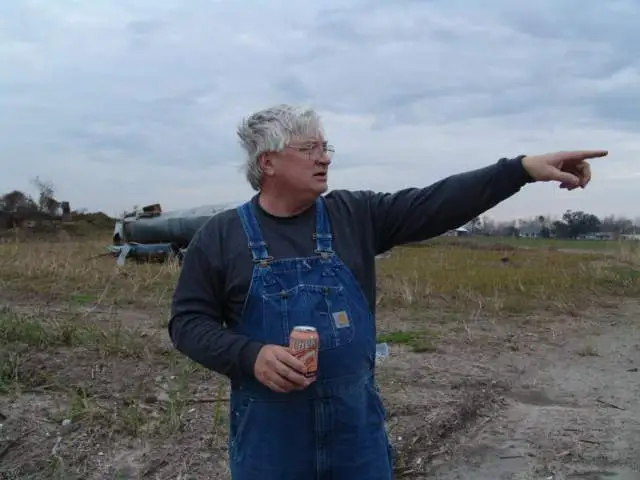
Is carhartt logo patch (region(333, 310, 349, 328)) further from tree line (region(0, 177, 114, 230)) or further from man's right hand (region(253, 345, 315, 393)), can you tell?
tree line (region(0, 177, 114, 230))

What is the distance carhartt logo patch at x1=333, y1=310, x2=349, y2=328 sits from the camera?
2061mm

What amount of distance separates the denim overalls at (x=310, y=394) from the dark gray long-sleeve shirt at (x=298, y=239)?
58 mm

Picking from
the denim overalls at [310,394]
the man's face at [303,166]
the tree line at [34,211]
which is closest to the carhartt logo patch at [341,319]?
the denim overalls at [310,394]

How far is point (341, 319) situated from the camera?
2074 millimetres

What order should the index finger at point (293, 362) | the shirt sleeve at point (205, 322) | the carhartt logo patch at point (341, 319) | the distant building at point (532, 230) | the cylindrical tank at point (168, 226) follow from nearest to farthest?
1. the index finger at point (293, 362)
2. the shirt sleeve at point (205, 322)
3. the carhartt logo patch at point (341, 319)
4. the cylindrical tank at point (168, 226)
5. the distant building at point (532, 230)

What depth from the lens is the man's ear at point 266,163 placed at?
7.16 feet

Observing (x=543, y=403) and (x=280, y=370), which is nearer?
(x=280, y=370)

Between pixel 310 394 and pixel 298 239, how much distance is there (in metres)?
0.47

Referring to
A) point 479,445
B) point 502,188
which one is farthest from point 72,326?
point 502,188

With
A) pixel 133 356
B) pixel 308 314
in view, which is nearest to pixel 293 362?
pixel 308 314

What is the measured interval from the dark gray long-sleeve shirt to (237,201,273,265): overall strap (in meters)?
0.02

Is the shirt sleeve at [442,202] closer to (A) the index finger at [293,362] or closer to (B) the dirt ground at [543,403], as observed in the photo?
(A) the index finger at [293,362]

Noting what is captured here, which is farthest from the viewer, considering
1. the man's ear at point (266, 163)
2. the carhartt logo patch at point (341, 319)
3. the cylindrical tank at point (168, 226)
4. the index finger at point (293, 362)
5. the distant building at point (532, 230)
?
the distant building at point (532, 230)

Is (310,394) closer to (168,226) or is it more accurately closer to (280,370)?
(280,370)
